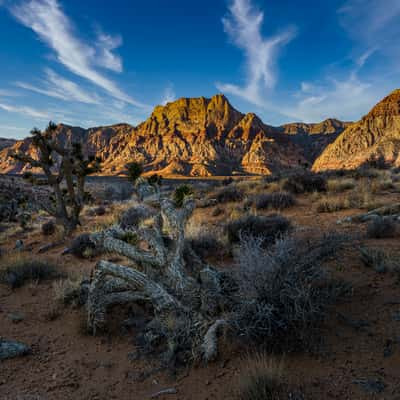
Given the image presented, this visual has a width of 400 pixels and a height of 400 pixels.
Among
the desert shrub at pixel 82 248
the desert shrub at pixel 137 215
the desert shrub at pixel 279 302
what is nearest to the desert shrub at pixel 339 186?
the desert shrub at pixel 137 215

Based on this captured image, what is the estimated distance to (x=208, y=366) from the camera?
268 centimetres

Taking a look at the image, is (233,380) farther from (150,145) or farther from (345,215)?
(150,145)

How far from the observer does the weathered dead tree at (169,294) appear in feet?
9.44

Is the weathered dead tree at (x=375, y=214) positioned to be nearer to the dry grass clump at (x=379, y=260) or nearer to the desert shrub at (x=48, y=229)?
the dry grass clump at (x=379, y=260)

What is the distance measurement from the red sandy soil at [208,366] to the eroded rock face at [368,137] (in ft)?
236

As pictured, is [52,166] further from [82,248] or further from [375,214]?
[375,214]

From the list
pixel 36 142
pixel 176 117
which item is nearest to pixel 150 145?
pixel 176 117

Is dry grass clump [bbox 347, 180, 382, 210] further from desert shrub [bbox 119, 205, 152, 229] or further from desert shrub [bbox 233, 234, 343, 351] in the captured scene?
desert shrub [bbox 119, 205, 152, 229]

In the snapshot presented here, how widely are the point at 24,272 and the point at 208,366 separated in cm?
495

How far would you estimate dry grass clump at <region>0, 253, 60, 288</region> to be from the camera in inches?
214

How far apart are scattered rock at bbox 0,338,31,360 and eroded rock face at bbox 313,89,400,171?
242 ft

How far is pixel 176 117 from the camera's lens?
163 metres

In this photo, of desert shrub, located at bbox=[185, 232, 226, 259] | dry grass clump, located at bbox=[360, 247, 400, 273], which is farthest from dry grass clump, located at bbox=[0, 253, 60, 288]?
dry grass clump, located at bbox=[360, 247, 400, 273]

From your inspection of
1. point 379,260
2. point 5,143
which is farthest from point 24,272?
point 5,143
